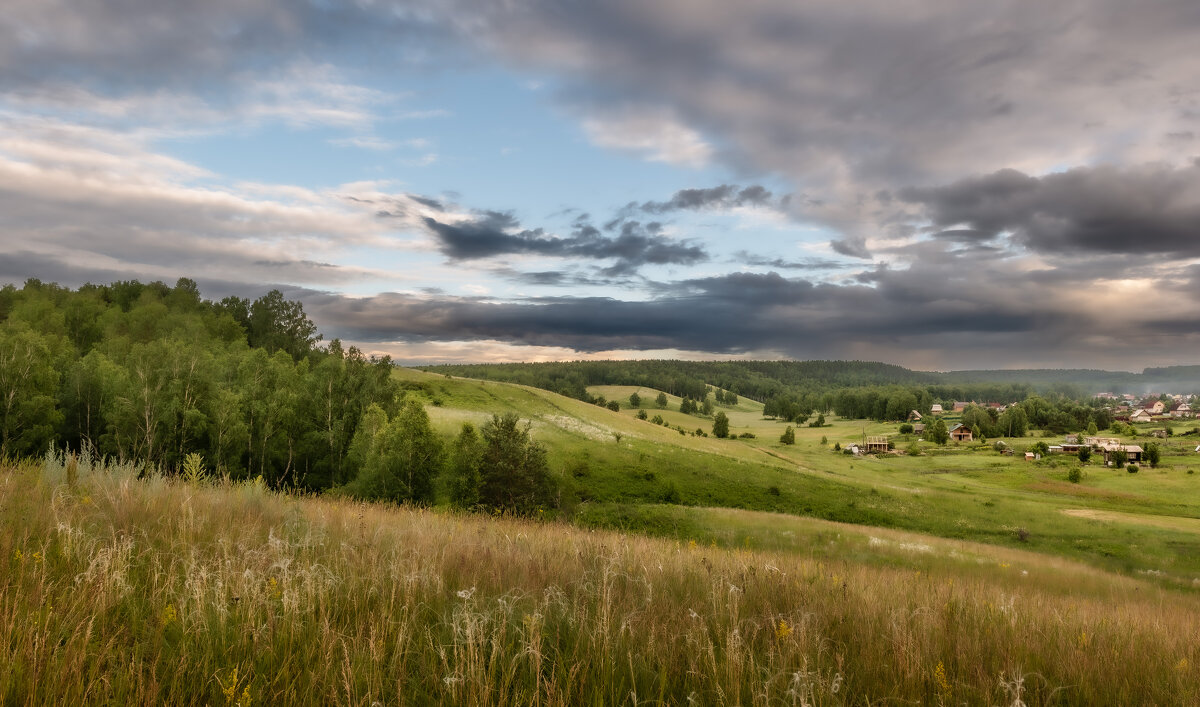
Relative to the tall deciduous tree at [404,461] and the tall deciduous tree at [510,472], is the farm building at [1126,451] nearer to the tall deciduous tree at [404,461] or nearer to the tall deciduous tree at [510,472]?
the tall deciduous tree at [510,472]

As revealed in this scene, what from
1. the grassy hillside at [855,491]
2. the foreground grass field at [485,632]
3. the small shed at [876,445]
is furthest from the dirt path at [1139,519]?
the small shed at [876,445]

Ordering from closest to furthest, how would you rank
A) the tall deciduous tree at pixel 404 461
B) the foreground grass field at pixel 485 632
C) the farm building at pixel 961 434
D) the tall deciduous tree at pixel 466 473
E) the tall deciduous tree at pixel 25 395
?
the foreground grass field at pixel 485 632, the tall deciduous tree at pixel 404 461, the tall deciduous tree at pixel 466 473, the tall deciduous tree at pixel 25 395, the farm building at pixel 961 434

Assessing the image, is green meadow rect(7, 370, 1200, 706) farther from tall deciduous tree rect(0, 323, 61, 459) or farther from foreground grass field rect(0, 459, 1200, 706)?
tall deciduous tree rect(0, 323, 61, 459)

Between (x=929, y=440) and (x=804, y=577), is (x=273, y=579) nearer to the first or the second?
(x=804, y=577)

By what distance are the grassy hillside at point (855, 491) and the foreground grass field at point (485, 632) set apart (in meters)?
16.9

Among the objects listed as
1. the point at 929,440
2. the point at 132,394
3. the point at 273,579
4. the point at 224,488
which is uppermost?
the point at 273,579

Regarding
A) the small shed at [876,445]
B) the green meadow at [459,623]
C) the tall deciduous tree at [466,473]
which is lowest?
the small shed at [876,445]

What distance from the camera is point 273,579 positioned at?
456 cm

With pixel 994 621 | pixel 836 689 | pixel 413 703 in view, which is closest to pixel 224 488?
pixel 413 703

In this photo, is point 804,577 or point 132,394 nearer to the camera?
point 804,577

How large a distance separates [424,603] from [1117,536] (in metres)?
61.3

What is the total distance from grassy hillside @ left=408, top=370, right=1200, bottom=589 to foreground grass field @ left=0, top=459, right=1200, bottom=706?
16.9 metres

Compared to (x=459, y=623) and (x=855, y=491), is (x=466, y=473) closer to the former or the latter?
(x=855, y=491)

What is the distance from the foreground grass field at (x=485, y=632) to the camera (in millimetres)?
3404
